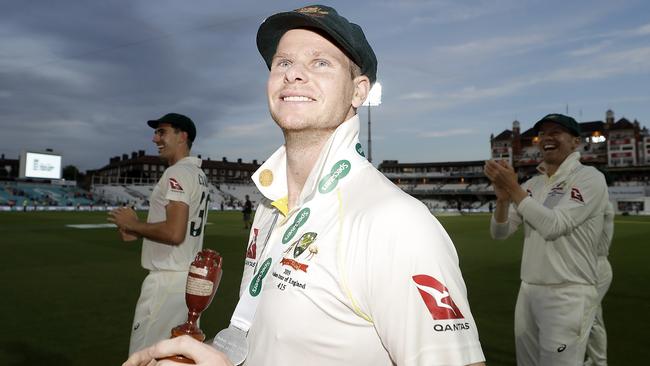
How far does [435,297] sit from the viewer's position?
1235 mm

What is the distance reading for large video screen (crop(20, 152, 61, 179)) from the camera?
52.8m

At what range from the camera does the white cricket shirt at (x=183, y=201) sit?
4.19 m

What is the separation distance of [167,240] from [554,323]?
355cm

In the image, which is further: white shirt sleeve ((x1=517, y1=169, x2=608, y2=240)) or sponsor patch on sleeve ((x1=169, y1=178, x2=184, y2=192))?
sponsor patch on sleeve ((x1=169, y1=178, x2=184, y2=192))

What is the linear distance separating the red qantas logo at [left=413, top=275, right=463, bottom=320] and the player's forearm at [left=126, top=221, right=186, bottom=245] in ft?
10.8

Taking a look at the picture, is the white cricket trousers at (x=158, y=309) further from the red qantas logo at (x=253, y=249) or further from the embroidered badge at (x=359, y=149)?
the embroidered badge at (x=359, y=149)

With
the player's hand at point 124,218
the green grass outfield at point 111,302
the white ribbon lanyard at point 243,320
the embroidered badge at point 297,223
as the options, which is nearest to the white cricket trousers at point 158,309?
the player's hand at point 124,218

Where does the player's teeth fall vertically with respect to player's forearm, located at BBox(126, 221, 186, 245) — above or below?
above

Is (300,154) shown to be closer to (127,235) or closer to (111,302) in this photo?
(127,235)

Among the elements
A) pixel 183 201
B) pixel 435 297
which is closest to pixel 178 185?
pixel 183 201

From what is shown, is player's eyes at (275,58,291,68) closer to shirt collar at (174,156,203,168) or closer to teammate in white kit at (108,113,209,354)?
teammate in white kit at (108,113,209,354)

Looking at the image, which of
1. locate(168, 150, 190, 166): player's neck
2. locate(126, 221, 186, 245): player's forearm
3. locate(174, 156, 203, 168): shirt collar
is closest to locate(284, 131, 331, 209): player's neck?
locate(126, 221, 186, 245): player's forearm

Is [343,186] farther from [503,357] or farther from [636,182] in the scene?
[636,182]

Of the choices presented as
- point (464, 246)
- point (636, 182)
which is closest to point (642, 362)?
point (464, 246)
